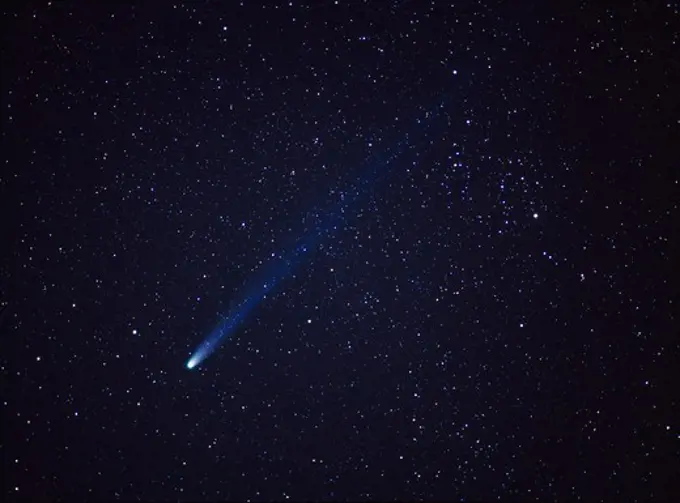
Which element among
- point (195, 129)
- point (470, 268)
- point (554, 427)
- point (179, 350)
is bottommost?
point (554, 427)

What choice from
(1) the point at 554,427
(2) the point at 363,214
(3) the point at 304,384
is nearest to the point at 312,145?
(2) the point at 363,214

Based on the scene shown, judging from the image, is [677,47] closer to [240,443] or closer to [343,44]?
[343,44]

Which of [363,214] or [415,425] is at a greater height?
[363,214]

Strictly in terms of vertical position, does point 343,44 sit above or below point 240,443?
above

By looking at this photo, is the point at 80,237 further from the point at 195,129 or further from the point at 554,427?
the point at 554,427

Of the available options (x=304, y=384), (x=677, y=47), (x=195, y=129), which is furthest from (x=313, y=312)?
(x=677, y=47)

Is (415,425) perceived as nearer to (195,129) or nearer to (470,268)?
(470,268)

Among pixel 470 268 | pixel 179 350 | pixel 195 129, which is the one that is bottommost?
pixel 470 268

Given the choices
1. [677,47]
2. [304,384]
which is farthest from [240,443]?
[677,47]
